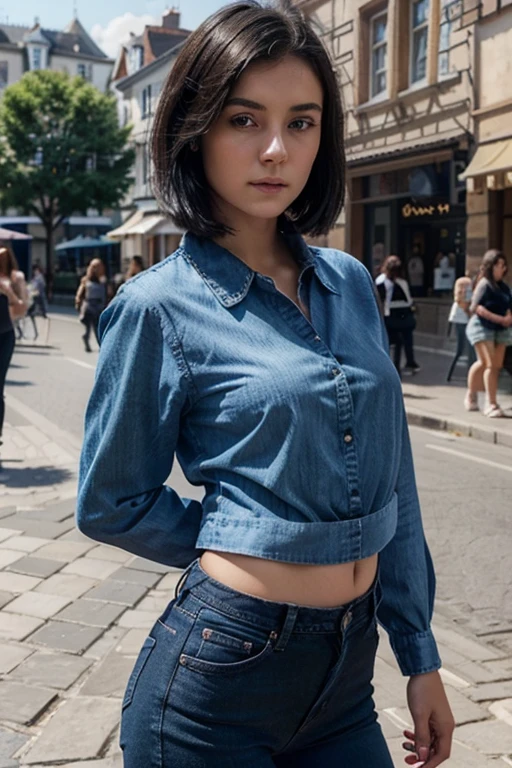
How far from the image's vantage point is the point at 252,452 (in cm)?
150

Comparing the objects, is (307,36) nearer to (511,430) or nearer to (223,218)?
(223,218)

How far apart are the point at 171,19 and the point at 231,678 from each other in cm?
5562

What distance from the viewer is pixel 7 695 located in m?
3.58

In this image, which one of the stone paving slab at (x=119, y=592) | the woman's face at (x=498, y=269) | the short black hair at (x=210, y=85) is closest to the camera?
the short black hair at (x=210, y=85)

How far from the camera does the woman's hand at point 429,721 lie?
5.57ft

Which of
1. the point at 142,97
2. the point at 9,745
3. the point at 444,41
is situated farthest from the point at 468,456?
the point at 142,97

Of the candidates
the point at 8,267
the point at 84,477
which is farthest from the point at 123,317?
the point at 8,267

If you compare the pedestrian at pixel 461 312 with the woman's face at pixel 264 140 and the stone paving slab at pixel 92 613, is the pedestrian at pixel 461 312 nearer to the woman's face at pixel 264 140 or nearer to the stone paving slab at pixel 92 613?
the stone paving slab at pixel 92 613

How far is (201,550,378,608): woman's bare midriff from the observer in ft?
4.95

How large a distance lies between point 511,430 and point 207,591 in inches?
359

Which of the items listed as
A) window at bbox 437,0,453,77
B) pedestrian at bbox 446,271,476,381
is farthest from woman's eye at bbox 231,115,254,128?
window at bbox 437,0,453,77

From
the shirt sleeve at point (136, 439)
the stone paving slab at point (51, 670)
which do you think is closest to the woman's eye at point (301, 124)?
the shirt sleeve at point (136, 439)

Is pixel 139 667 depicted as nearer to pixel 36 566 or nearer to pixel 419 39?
pixel 36 566

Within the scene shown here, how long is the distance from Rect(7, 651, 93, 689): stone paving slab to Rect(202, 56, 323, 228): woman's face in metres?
A: 2.53
